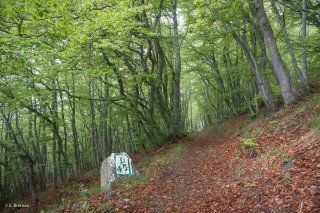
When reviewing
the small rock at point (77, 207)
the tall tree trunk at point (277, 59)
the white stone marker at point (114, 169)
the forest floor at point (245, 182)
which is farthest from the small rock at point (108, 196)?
the tall tree trunk at point (277, 59)

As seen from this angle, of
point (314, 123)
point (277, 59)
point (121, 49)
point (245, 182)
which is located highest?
point (121, 49)

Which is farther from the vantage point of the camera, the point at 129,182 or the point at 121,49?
the point at 121,49

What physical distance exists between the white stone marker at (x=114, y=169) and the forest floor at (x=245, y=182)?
0.38 metres

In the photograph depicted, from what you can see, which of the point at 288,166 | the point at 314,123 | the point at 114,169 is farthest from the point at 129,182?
the point at 314,123

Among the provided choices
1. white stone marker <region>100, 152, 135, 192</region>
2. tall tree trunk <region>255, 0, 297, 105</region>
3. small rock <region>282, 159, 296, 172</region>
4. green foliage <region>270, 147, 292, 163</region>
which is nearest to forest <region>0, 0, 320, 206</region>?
tall tree trunk <region>255, 0, 297, 105</region>

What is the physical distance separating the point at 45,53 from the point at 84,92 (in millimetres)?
12057

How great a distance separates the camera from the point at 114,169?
9008mm

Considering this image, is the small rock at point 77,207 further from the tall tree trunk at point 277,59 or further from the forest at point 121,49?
the tall tree trunk at point 277,59

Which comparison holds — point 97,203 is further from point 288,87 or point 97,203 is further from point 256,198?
point 288,87

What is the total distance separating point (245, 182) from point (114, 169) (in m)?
4.71

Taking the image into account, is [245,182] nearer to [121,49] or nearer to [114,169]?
[114,169]

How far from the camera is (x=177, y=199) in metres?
6.66

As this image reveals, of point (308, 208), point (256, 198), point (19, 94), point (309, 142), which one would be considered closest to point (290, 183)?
point (256, 198)

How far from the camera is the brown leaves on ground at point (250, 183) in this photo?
14.9 ft
